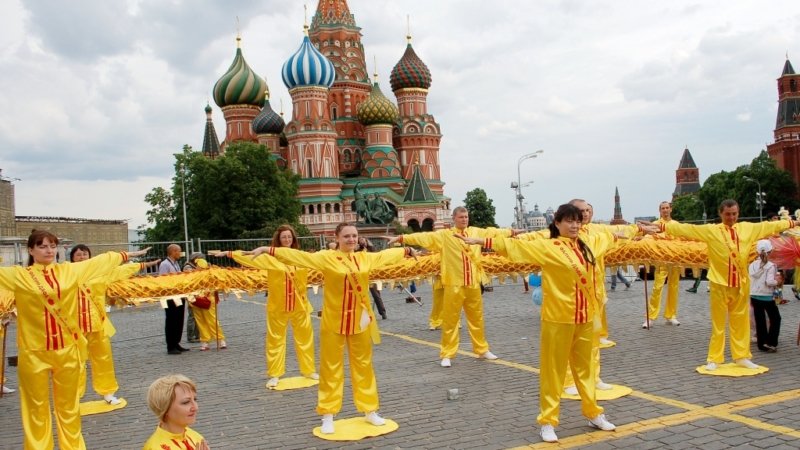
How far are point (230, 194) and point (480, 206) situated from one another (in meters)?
35.0

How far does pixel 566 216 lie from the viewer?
568 cm

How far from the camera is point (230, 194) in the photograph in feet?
140

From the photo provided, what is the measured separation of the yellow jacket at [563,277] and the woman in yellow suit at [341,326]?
1.38 m

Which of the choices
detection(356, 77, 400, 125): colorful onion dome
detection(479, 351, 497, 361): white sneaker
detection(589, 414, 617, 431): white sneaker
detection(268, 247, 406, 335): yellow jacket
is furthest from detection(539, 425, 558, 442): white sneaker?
detection(356, 77, 400, 125): colorful onion dome

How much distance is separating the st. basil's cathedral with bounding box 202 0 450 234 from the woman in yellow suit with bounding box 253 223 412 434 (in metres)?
44.7

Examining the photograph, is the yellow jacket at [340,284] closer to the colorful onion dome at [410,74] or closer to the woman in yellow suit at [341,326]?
the woman in yellow suit at [341,326]

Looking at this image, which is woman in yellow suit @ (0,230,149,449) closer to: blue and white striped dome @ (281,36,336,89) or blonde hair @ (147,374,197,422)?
blonde hair @ (147,374,197,422)

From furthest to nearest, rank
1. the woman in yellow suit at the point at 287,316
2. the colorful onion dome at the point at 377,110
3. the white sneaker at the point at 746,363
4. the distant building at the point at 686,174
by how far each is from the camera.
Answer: the distant building at the point at 686,174
the colorful onion dome at the point at 377,110
the woman in yellow suit at the point at 287,316
the white sneaker at the point at 746,363

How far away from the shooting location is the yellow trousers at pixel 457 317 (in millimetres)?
8914

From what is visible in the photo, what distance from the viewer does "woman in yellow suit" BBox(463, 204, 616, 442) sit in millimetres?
5582

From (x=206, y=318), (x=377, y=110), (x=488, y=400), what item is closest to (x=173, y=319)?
(x=206, y=318)

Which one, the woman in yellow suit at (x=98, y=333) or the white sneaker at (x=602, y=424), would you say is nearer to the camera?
the white sneaker at (x=602, y=424)

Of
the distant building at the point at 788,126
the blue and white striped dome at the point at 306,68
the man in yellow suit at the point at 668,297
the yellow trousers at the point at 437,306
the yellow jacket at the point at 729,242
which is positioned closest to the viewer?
the yellow jacket at the point at 729,242

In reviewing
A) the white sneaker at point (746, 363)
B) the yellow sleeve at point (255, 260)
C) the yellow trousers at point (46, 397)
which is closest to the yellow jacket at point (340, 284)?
the yellow sleeve at point (255, 260)
